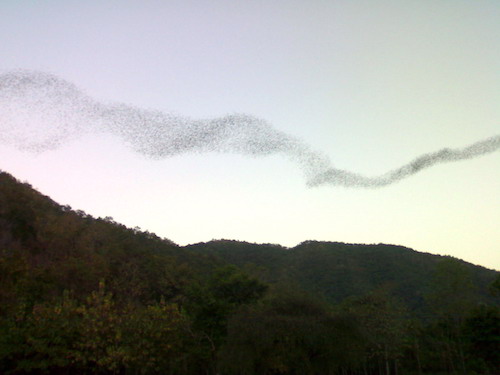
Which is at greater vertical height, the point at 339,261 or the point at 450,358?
Result: the point at 339,261

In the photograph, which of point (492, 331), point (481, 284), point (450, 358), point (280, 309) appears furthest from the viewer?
point (481, 284)

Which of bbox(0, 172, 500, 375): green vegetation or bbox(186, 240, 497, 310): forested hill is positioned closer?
bbox(0, 172, 500, 375): green vegetation

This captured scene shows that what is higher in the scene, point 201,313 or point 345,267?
point 345,267

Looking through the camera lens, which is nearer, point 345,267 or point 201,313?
point 201,313

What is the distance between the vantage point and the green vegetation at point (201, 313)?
20.9m

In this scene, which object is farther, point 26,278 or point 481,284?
point 481,284

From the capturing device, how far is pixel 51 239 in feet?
122

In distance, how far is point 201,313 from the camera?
98.6ft

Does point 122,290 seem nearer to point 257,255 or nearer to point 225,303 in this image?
point 225,303

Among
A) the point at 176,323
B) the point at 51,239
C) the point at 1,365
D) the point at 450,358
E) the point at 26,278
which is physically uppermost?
the point at 51,239

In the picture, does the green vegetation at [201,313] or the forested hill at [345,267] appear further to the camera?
the forested hill at [345,267]

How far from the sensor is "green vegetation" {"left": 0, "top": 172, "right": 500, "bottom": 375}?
2091cm

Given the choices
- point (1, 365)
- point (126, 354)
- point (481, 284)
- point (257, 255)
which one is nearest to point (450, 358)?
point (481, 284)

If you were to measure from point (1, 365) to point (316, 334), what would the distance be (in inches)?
591
